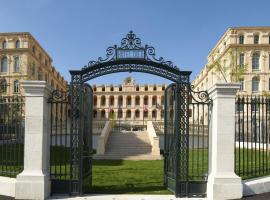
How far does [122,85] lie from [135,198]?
80412 mm

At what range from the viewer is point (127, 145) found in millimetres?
25875

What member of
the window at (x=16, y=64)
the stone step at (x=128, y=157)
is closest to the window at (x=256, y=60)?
the window at (x=16, y=64)

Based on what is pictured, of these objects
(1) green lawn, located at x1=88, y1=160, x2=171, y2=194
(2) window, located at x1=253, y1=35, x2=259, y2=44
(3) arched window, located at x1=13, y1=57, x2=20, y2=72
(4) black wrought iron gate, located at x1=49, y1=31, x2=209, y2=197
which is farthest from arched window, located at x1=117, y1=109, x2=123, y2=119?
(4) black wrought iron gate, located at x1=49, y1=31, x2=209, y2=197

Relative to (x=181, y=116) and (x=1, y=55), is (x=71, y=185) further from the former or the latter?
(x=1, y=55)

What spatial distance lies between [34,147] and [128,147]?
16.3 m

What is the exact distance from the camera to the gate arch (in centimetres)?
984

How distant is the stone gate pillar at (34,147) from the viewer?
9.22 m

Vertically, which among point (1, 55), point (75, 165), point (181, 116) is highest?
point (1, 55)

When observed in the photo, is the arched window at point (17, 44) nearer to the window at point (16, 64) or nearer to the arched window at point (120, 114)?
the window at point (16, 64)

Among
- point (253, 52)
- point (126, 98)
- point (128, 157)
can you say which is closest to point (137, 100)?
point (126, 98)

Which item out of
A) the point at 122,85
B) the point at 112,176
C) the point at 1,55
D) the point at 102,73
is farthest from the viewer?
the point at 122,85

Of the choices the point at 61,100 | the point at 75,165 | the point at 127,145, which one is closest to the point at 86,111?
the point at 61,100

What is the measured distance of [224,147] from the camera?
9.41 m

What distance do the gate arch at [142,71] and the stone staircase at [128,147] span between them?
12.4m
